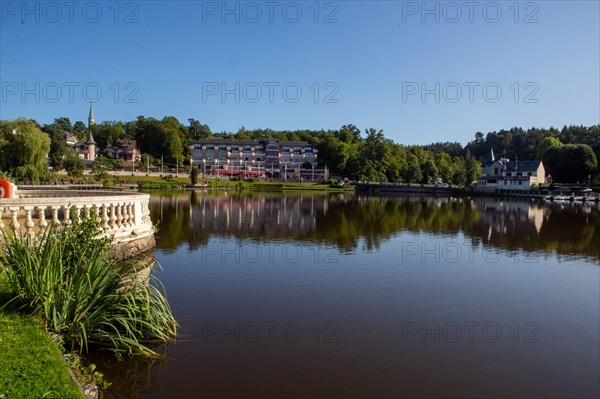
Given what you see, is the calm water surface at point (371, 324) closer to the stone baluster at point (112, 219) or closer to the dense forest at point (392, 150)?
the stone baluster at point (112, 219)

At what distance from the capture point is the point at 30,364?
546cm

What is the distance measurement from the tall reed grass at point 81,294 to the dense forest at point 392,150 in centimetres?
11222

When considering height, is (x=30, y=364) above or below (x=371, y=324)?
above

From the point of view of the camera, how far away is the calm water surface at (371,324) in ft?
22.6

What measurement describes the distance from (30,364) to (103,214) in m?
8.31

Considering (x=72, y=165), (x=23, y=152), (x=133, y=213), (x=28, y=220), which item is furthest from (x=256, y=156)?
(x=28, y=220)

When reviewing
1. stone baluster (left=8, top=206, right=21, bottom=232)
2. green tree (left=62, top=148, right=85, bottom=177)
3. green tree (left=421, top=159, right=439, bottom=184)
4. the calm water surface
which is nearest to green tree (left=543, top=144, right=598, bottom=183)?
green tree (left=421, top=159, right=439, bottom=184)

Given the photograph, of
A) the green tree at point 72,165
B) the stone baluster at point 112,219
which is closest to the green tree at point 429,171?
the green tree at point 72,165

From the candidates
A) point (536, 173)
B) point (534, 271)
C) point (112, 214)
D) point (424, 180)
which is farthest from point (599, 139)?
point (112, 214)

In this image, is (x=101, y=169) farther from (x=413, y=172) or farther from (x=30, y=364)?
(x=30, y=364)

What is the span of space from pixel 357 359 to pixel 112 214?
933 cm

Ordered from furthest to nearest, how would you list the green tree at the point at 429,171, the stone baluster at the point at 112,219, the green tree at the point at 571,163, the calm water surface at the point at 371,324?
the green tree at the point at 429,171 < the green tree at the point at 571,163 < the stone baluster at the point at 112,219 < the calm water surface at the point at 371,324

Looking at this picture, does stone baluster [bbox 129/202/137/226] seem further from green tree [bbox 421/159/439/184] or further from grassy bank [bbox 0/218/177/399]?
green tree [bbox 421/159/439/184]

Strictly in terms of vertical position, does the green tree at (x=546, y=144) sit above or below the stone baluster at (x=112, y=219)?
above
